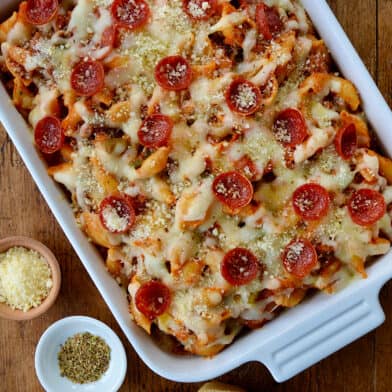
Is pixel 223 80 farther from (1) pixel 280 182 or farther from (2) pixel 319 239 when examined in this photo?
(2) pixel 319 239

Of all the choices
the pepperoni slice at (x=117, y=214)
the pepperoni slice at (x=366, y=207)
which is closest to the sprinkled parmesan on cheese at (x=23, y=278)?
the pepperoni slice at (x=117, y=214)

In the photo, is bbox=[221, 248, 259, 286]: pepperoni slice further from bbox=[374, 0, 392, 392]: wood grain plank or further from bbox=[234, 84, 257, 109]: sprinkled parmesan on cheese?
bbox=[374, 0, 392, 392]: wood grain plank

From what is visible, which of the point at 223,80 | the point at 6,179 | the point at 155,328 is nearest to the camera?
the point at 223,80

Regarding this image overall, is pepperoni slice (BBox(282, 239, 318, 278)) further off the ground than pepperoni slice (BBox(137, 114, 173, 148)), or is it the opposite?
pepperoni slice (BBox(137, 114, 173, 148))

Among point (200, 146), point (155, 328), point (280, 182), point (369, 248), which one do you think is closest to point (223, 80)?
point (200, 146)

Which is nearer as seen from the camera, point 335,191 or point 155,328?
point 335,191

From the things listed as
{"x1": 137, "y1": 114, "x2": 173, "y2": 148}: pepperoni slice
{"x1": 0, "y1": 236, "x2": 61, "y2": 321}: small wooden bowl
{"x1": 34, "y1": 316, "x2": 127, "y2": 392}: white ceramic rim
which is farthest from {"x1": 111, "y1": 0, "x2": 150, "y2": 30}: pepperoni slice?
{"x1": 34, "y1": 316, "x2": 127, "y2": 392}: white ceramic rim
